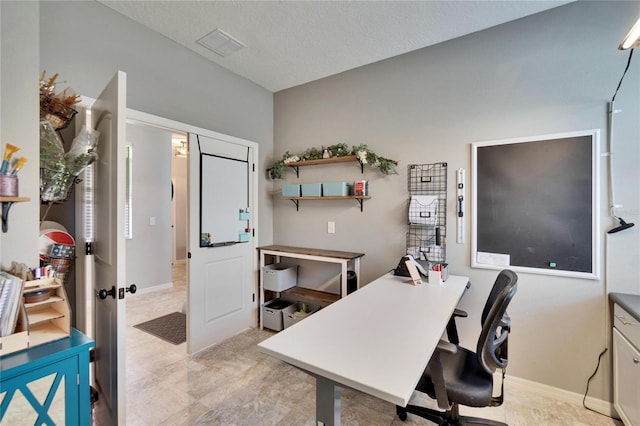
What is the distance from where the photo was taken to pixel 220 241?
2896 mm

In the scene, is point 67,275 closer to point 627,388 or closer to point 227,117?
point 227,117

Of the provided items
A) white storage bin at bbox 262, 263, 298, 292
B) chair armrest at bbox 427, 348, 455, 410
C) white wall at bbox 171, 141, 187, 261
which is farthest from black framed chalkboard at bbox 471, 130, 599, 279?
white wall at bbox 171, 141, 187, 261

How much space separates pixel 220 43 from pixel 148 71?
2.19 feet

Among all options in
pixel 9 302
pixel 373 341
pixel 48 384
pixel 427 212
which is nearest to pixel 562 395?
pixel 427 212

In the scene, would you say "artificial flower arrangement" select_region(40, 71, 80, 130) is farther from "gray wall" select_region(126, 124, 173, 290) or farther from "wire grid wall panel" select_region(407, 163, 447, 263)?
"gray wall" select_region(126, 124, 173, 290)

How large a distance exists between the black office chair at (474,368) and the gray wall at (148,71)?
7.98 ft

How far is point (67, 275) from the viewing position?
5.90 ft

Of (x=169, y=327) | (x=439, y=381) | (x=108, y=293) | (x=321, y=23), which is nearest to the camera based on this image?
(x=439, y=381)

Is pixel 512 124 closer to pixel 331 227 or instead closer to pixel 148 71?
pixel 331 227

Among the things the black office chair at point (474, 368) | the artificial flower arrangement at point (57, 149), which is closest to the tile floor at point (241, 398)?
the black office chair at point (474, 368)

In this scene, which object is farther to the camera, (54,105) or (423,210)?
(423,210)

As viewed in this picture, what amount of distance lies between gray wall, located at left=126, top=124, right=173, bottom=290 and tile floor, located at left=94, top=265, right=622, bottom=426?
6.73ft

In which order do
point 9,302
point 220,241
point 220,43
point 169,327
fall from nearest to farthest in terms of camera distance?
point 9,302
point 220,43
point 220,241
point 169,327

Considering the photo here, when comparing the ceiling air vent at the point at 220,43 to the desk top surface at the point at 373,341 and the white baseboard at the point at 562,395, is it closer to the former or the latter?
the desk top surface at the point at 373,341
